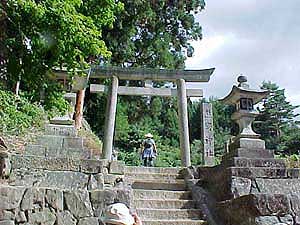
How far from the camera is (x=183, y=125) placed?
11102mm

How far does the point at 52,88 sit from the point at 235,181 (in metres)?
3.76

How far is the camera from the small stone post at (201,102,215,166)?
1314 cm

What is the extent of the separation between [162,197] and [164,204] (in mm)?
351

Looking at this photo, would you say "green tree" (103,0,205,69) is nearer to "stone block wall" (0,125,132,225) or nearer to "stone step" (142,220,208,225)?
"stone block wall" (0,125,132,225)

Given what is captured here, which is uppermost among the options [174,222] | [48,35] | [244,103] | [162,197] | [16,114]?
[48,35]

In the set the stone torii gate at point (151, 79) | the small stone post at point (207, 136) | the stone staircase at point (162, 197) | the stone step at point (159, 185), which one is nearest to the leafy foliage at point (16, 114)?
the stone torii gate at point (151, 79)

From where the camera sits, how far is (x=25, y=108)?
27.8ft

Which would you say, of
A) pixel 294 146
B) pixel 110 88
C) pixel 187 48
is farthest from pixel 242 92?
pixel 294 146

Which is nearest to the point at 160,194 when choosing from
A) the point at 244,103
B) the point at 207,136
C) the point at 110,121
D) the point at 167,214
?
the point at 167,214

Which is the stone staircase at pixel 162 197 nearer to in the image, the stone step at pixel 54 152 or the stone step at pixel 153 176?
the stone step at pixel 153 176

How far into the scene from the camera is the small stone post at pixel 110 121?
33.9ft

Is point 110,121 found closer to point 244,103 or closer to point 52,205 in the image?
point 244,103

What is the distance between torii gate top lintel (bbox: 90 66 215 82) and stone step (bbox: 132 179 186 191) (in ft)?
13.8

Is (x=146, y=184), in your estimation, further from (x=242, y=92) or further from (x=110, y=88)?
(x=110, y=88)
